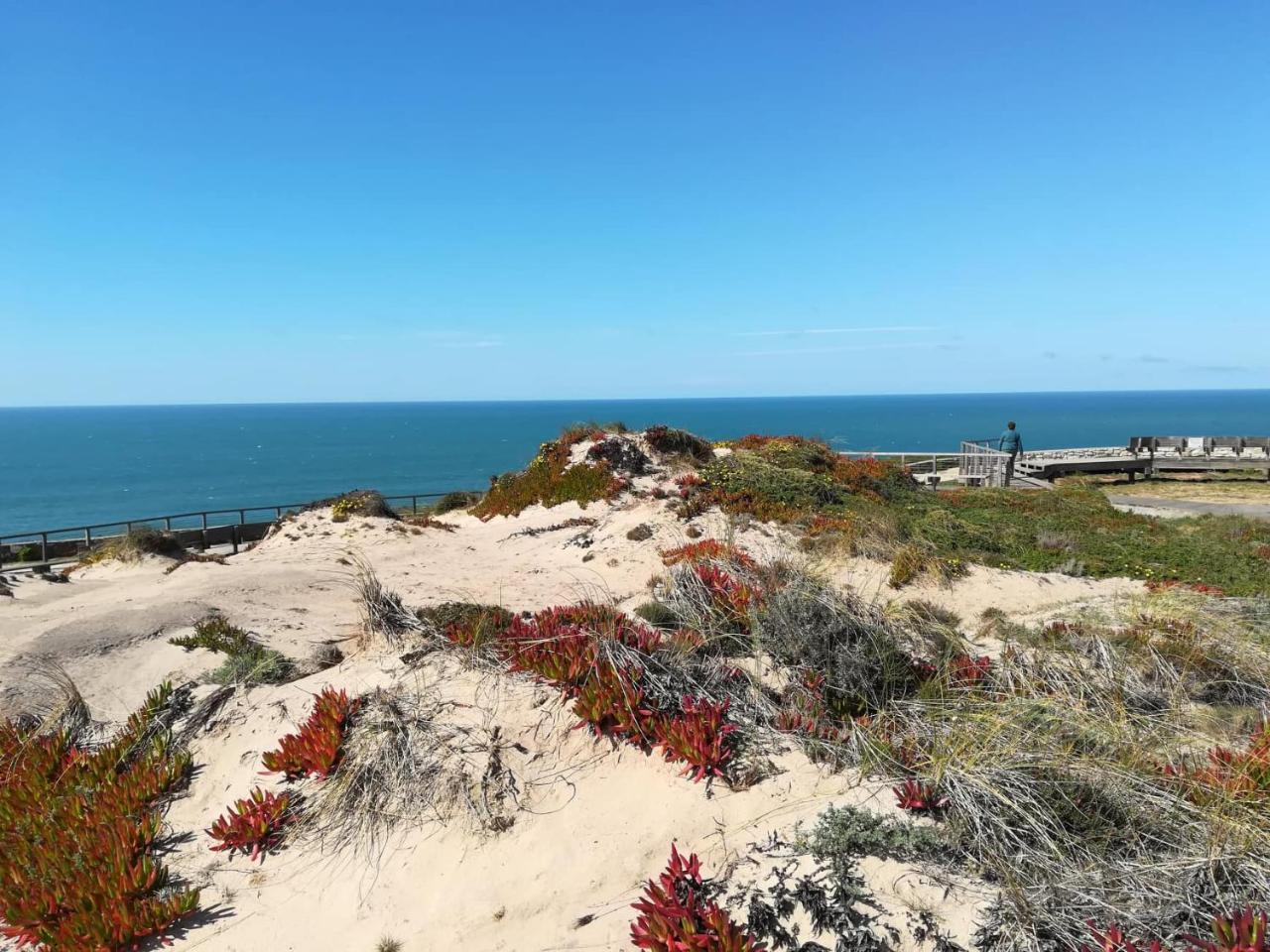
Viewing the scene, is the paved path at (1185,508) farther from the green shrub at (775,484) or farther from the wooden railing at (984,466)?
the green shrub at (775,484)

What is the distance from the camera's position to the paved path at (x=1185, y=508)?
62.9ft

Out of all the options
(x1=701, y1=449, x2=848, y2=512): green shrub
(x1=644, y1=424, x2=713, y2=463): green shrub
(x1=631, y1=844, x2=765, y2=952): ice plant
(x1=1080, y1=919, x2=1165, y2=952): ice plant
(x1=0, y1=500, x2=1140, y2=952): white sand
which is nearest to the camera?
(x1=1080, y1=919, x2=1165, y2=952): ice plant

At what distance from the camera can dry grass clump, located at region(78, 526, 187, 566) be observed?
54.6ft

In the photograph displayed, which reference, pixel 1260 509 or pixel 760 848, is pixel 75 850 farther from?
pixel 1260 509

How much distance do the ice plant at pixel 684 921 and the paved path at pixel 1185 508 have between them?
18.9 meters

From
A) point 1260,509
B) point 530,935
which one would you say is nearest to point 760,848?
point 530,935

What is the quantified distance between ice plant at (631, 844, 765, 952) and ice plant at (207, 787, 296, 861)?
3.19 metres

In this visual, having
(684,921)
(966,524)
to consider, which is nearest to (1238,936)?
(684,921)

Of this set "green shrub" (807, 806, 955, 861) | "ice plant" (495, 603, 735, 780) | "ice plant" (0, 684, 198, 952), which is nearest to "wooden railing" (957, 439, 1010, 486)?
"ice plant" (495, 603, 735, 780)

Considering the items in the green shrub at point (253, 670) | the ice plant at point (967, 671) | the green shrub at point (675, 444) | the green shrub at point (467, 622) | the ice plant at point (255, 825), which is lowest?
the ice plant at point (255, 825)

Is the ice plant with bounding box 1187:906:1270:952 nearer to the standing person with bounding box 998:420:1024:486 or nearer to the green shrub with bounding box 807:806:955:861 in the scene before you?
the green shrub with bounding box 807:806:955:861

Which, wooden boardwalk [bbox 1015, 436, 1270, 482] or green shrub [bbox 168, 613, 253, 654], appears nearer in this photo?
green shrub [bbox 168, 613, 253, 654]

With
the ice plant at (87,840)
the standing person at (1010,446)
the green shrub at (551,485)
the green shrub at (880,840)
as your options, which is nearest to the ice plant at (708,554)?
the green shrub at (880,840)

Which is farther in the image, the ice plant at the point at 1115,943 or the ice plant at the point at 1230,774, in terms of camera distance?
the ice plant at the point at 1230,774
